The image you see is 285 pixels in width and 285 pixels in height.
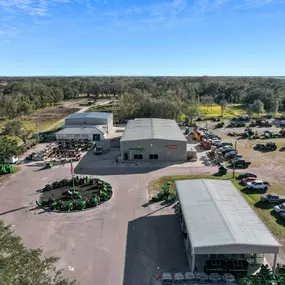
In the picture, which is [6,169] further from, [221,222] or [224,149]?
[224,149]

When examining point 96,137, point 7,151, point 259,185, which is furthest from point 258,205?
point 7,151

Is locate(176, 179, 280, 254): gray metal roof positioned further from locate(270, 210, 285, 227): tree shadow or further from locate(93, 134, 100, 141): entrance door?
locate(93, 134, 100, 141): entrance door

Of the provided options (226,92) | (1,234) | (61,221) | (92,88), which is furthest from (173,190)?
(92,88)

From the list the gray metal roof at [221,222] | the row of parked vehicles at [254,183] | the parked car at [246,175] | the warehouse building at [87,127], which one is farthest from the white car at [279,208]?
the warehouse building at [87,127]

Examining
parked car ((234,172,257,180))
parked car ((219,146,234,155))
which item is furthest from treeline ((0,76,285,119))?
parked car ((234,172,257,180))

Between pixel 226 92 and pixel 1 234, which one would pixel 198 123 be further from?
pixel 1 234
